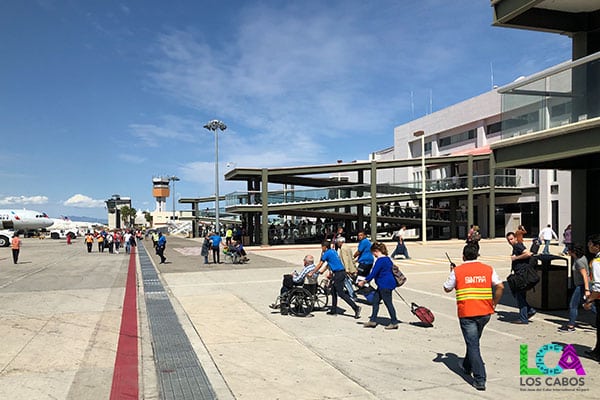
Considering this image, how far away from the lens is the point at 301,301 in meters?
10.0

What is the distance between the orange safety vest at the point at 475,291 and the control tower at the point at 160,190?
166490 millimetres

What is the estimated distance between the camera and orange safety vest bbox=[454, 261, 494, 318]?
554cm

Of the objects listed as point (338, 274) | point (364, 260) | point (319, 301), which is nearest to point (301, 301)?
point (319, 301)

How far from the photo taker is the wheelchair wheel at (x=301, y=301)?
999 centimetres

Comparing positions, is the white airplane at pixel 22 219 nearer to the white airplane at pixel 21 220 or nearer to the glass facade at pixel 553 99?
the white airplane at pixel 21 220

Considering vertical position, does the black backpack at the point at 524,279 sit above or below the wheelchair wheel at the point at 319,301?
above

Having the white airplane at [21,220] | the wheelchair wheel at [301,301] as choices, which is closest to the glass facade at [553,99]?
the wheelchair wheel at [301,301]

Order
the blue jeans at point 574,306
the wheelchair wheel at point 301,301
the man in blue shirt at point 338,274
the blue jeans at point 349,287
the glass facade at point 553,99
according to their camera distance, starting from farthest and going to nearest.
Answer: the blue jeans at point 349,287 < the wheelchair wheel at point 301,301 < the man in blue shirt at point 338,274 < the glass facade at point 553,99 < the blue jeans at point 574,306

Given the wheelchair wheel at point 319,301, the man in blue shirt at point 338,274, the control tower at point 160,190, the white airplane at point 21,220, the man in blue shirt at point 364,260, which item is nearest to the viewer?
the man in blue shirt at point 338,274

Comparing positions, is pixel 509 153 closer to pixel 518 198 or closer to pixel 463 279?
pixel 463 279

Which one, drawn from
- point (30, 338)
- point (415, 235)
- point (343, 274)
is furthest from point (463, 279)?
point (415, 235)

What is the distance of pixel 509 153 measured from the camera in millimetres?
10562

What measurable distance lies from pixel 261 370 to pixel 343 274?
3.73 metres

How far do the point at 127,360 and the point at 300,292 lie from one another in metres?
3.97
